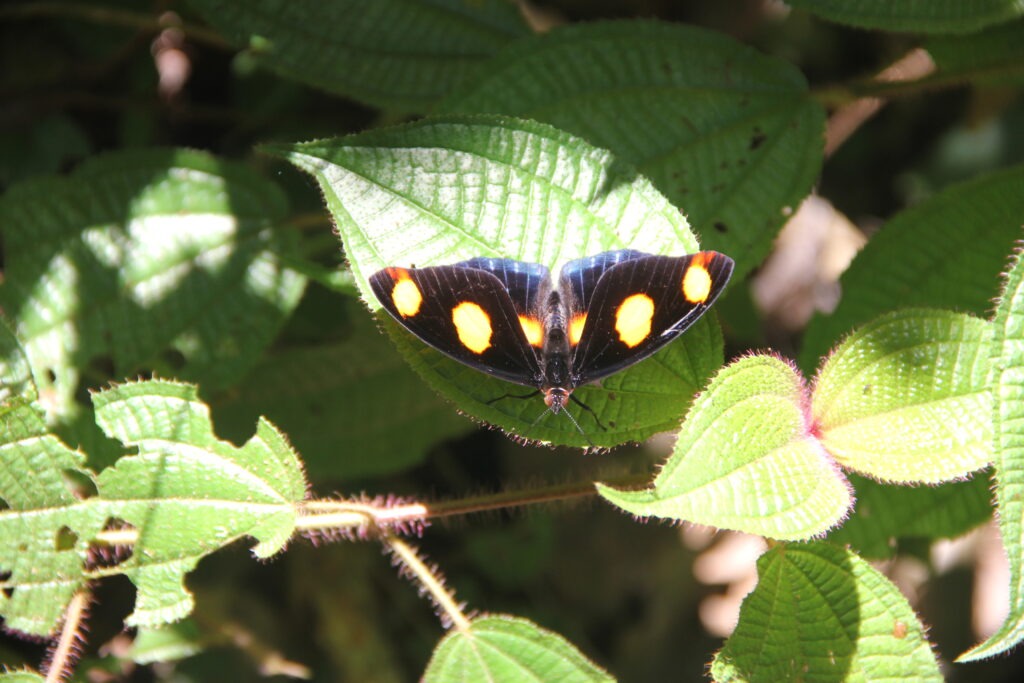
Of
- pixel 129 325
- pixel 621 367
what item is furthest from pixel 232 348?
pixel 621 367

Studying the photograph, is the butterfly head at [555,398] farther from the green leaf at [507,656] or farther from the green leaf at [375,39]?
the green leaf at [375,39]

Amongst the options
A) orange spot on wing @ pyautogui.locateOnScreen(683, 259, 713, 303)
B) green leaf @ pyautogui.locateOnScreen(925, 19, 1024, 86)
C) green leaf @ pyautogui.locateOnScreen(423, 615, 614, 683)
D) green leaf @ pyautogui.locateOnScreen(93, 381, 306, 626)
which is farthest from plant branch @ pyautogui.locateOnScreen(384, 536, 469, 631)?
green leaf @ pyautogui.locateOnScreen(925, 19, 1024, 86)

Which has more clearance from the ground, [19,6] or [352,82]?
[19,6]

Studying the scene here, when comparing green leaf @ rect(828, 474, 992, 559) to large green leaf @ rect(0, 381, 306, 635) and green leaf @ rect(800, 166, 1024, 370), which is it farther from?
large green leaf @ rect(0, 381, 306, 635)

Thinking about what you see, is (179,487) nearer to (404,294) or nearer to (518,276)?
(404,294)

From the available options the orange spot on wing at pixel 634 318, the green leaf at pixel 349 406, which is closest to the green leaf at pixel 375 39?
the green leaf at pixel 349 406

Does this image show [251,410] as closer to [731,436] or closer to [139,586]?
[139,586]
